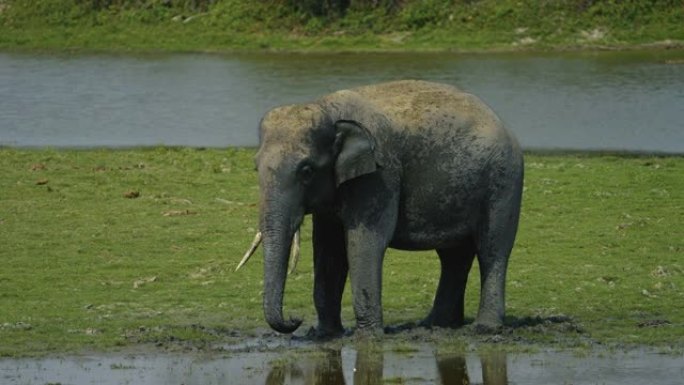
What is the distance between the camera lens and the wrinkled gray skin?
489 inches

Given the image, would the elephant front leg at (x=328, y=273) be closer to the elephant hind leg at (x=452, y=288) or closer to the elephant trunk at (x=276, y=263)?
the elephant hind leg at (x=452, y=288)

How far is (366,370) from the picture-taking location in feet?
40.1

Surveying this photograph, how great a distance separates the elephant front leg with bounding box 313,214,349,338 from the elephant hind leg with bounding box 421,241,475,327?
0.86 metres

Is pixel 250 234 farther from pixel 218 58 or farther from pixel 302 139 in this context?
pixel 218 58

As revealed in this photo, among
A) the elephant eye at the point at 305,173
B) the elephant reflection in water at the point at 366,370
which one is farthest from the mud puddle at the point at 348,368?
the elephant eye at the point at 305,173

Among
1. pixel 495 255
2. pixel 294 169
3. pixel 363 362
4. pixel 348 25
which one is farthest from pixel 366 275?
pixel 348 25

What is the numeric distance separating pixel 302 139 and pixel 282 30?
35.5m

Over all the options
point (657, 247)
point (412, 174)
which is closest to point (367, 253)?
point (412, 174)

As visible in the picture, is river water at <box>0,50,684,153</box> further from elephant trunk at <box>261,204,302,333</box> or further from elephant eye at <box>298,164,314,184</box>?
elephant trunk at <box>261,204,302,333</box>

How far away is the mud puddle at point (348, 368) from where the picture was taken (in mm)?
11984

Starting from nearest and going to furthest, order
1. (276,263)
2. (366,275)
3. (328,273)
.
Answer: (276,263) < (366,275) < (328,273)

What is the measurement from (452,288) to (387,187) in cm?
134

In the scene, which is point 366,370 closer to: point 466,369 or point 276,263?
point 466,369

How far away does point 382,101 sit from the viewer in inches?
522
